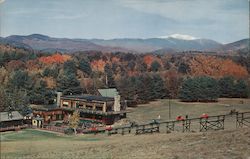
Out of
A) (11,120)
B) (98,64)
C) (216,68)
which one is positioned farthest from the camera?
(98,64)

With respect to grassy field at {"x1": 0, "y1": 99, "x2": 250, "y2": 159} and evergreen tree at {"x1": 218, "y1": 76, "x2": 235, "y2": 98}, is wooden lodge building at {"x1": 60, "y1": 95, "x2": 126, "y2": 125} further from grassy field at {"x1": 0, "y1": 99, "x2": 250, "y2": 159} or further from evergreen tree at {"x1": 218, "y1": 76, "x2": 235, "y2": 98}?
evergreen tree at {"x1": 218, "y1": 76, "x2": 235, "y2": 98}

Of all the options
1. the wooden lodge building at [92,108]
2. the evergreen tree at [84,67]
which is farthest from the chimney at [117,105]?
the evergreen tree at [84,67]

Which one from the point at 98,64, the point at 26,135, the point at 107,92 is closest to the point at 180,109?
the point at 107,92

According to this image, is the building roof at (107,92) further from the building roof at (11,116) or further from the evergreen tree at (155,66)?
the evergreen tree at (155,66)

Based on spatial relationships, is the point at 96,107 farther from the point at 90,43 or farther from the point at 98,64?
the point at 98,64

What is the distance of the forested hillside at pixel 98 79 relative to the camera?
64.1 feet

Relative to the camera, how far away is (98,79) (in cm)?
3097

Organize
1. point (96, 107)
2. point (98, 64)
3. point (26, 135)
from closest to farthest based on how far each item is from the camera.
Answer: point (26, 135), point (96, 107), point (98, 64)

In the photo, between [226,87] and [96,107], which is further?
[226,87]

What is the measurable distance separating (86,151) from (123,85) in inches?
687

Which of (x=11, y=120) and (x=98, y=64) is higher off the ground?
(x=98, y=64)

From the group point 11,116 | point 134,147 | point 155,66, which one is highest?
point 155,66

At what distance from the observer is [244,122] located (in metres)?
19.9

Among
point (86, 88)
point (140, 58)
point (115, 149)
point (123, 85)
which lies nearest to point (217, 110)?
point (123, 85)
